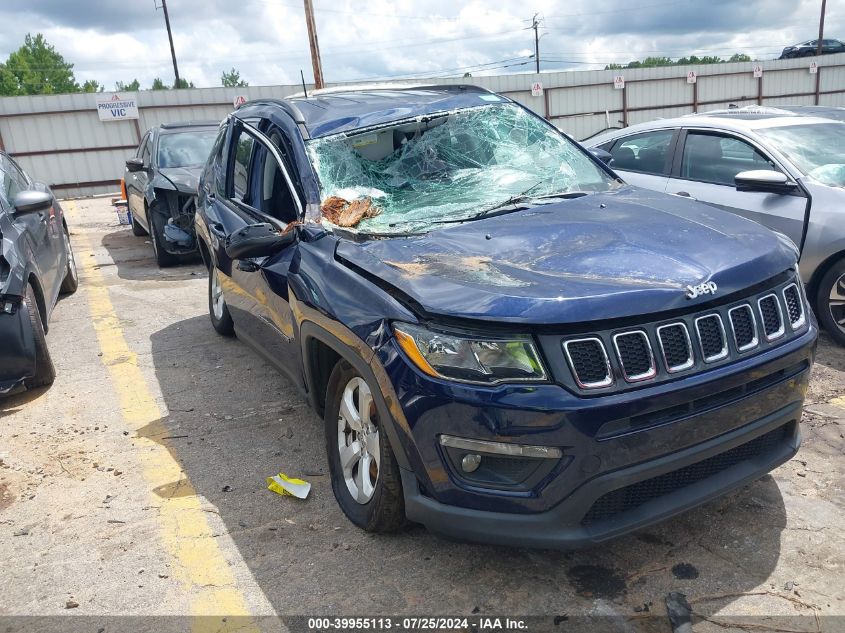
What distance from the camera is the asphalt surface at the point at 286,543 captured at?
2582mm

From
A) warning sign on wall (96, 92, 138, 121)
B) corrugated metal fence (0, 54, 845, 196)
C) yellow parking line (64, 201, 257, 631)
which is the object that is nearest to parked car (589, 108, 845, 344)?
yellow parking line (64, 201, 257, 631)

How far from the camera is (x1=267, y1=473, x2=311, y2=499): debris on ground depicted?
3375 millimetres

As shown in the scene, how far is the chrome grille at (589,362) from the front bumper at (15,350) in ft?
12.1

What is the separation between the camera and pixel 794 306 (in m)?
2.77

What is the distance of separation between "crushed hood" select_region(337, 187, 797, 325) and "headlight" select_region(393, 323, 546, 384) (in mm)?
82

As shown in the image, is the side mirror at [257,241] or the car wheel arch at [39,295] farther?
the car wheel arch at [39,295]

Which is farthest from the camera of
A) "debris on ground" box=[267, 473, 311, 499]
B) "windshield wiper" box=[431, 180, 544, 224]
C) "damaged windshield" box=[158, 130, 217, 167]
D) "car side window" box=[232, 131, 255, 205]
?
"damaged windshield" box=[158, 130, 217, 167]

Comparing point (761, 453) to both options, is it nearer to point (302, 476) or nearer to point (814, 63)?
point (302, 476)

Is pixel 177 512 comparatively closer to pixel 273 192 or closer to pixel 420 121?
pixel 273 192

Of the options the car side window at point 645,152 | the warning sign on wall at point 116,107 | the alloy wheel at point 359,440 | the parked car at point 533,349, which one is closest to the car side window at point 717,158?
the car side window at point 645,152

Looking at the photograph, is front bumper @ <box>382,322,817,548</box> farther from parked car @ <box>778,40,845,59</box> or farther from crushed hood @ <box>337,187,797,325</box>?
parked car @ <box>778,40,845,59</box>

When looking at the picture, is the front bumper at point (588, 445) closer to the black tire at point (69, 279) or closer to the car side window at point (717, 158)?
the car side window at point (717, 158)

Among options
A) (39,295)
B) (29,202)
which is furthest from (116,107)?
(39,295)

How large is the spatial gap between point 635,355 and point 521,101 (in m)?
21.1
